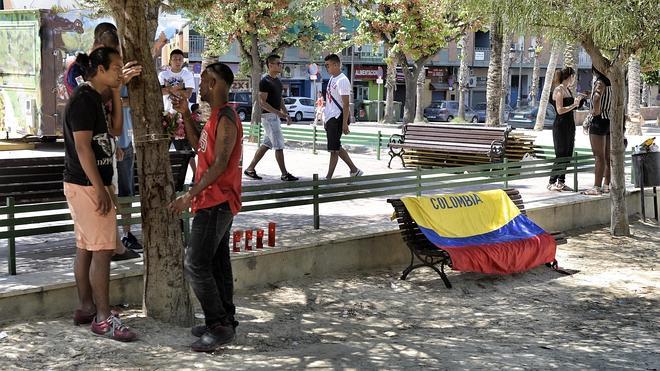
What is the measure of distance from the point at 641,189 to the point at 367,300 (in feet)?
21.4

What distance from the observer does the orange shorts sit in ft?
19.2

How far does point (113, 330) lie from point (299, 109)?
43.3 metres

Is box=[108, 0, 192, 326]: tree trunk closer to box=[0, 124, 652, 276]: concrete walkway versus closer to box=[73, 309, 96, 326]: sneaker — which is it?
box=[73, 309, 96, 326]: sneaker

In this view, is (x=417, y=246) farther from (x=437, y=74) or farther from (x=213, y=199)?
(x=437, y=74)

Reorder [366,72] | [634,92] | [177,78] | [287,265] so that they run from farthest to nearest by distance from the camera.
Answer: [366,72]
[634,92]
[177,78]
[287,265]

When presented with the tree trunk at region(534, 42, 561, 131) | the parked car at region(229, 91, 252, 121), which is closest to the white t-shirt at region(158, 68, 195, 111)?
the tree trunk at region(534, 42, 561, 131)

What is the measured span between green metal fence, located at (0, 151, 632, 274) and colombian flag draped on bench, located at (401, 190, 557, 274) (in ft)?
2.47

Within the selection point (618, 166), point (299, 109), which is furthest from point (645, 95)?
point (618, 166)

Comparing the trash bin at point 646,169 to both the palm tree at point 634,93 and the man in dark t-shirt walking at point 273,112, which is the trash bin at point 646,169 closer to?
the man in dark t-shirt walking at point 273,112

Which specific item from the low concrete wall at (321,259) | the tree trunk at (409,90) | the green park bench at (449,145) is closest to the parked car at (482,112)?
the tree trunk at (409,90)

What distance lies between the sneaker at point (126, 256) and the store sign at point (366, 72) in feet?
179

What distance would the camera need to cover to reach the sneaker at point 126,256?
23.7 feet

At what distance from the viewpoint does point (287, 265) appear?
8172mm

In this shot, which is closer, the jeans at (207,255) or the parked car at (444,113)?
the jeans at (207,255)
